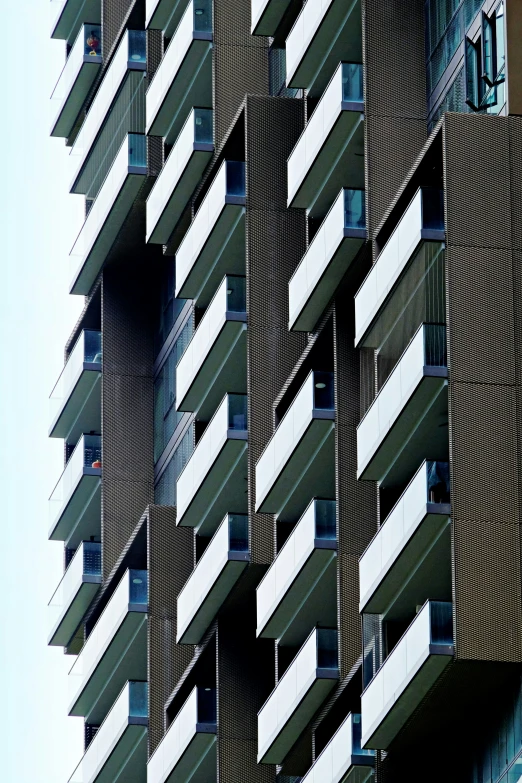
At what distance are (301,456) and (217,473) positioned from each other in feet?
22.1

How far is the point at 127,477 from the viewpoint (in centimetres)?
7100

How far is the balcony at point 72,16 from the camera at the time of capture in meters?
78.0

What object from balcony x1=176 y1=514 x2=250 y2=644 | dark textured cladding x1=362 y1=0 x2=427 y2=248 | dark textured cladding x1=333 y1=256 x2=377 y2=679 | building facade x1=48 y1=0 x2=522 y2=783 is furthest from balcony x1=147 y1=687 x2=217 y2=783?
dark textured cladding x1=362 y1=0 x2=427 y2=248

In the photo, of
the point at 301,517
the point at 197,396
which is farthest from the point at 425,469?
the point at 197,396

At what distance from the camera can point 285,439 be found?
52906 millimetres

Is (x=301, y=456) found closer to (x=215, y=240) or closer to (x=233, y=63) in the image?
(x=215, y=240)

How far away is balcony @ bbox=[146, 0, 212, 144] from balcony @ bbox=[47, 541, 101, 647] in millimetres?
12845

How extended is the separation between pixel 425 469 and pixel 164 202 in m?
22.8

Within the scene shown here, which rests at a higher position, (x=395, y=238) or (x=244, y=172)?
(x=244, y=172)

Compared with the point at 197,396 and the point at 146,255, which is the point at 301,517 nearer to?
the point at 197,396

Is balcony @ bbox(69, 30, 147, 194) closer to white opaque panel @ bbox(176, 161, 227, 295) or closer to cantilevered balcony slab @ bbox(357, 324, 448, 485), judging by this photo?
white opaque panel @ bbox(176, 161, 227, 295)

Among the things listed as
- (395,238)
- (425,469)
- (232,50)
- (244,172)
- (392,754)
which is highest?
(232,50)

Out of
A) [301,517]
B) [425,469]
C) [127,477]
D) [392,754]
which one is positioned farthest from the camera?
[127,477]

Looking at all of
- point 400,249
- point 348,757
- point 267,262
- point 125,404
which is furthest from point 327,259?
point 125,404
